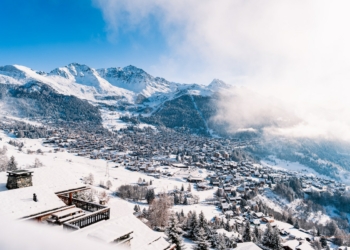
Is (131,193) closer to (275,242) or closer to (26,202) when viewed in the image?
(275,242)

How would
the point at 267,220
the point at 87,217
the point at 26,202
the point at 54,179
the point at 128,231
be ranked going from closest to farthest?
the point at 128,231
the point at 87,217
the point at 26,202
the point at 54,179
the point at 267,220

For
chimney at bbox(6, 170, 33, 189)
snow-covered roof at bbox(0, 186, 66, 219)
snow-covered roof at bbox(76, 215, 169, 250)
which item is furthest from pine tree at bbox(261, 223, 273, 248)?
chimney at bbox(6, 170, 33, 189)

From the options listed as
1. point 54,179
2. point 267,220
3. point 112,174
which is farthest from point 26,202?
point 112,174

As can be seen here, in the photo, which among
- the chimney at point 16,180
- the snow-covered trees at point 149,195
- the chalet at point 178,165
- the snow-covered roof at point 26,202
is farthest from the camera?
the chalet at point 178,165

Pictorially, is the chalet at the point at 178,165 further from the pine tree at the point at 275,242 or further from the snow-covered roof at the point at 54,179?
the snow-covered roof at the point at 54,179

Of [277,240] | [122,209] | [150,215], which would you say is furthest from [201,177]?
[122,209]

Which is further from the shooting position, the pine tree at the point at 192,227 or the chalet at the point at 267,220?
the chalet at the point at 267,220

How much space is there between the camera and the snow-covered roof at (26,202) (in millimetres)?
10570

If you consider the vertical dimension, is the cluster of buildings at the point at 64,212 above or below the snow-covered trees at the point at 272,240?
above

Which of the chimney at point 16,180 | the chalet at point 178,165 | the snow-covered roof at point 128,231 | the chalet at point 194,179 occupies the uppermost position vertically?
the chimney at point 16,180

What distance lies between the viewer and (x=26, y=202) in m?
11.4

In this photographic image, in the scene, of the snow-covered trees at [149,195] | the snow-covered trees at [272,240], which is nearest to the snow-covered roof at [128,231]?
the snow-covered trees at [272,240]

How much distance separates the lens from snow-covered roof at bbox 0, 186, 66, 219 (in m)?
10.6

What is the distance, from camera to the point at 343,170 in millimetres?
180000
